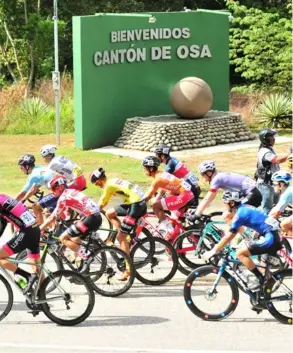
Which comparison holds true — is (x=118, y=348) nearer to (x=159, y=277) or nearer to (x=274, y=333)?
(x=274, y=333)

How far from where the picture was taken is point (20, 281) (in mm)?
11945

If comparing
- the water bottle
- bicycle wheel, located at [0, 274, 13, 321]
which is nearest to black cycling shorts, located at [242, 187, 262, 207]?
the water bottle

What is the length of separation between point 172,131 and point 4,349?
16.3 m

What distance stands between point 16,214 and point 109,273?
1.75 meters

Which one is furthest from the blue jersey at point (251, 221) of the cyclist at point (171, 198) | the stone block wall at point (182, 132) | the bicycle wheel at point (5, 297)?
the stone block wall at point (182, 132)

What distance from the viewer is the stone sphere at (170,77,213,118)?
89.9 feet

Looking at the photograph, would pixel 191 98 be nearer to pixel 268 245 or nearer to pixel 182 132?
pixel 182 132

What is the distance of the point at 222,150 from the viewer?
2683 centimetres

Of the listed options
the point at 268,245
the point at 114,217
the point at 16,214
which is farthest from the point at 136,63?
the point at 268,245

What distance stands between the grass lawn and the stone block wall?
3.47 ft

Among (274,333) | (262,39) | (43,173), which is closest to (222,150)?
(262,39)

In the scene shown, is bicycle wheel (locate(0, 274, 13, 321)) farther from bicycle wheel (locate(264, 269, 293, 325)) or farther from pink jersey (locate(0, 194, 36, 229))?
bicycle wheel (locate(264, 269, 293, 325))

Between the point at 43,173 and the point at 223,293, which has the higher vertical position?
the point at 43,173

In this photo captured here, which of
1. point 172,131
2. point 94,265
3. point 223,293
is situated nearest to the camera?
point 223,293
